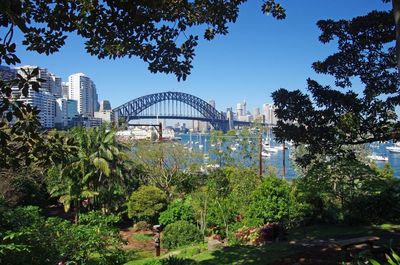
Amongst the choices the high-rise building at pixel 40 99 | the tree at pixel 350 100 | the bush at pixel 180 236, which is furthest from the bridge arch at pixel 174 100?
the tree at pixel 350 100

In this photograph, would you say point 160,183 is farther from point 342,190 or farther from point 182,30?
point 182,30

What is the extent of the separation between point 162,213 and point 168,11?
1617cm

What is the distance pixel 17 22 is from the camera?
203cm

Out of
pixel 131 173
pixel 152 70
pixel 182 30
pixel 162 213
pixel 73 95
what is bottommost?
pixel 162 213

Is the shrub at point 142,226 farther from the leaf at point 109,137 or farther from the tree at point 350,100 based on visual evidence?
the tree at point 350,100

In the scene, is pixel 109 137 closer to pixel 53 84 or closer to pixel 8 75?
pixel 53 84

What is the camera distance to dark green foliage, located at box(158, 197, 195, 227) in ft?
57.1

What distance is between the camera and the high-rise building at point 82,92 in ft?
328

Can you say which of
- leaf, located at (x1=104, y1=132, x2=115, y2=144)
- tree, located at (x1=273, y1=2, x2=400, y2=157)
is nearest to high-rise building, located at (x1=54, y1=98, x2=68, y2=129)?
leaf, located at (x1=104, y1=132, x2=115, y2=144)

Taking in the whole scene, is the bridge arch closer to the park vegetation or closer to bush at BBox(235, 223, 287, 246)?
the park vegetation

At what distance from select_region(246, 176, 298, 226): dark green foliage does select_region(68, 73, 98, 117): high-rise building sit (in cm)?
9201

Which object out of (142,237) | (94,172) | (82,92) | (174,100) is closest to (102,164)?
(94,172)

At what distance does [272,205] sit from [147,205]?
8.99m

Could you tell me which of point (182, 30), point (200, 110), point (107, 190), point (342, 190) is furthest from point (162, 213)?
point (200, 110)
